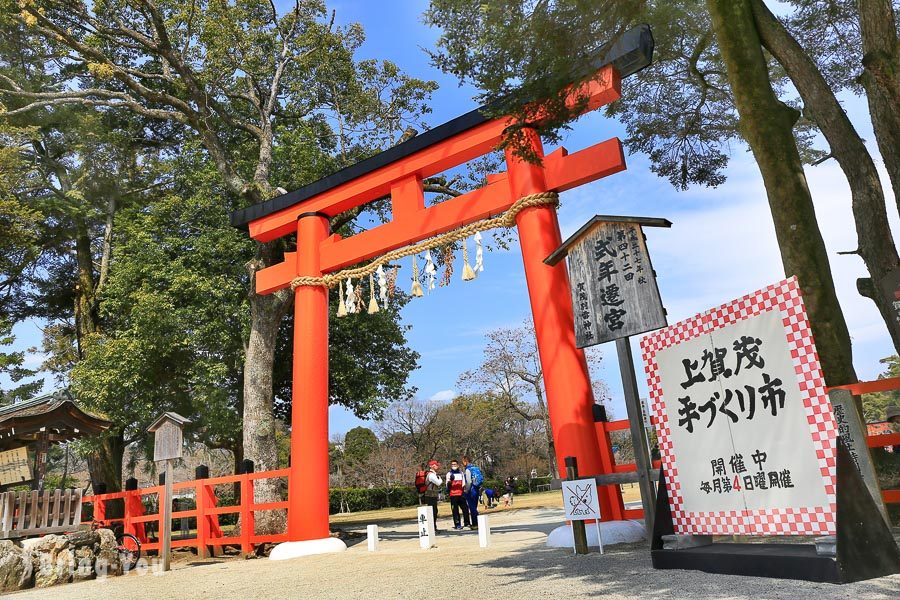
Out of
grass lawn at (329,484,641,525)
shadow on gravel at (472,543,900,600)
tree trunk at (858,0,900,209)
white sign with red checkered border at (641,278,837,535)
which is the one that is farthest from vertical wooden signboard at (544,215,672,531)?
grass lawn at (329,484,641,525)

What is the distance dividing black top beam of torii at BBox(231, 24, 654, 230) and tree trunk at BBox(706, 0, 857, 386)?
3.57ft

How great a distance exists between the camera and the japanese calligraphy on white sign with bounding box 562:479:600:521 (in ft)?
16.3

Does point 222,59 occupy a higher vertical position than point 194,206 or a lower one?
higher

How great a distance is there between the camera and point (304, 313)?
8781 mm

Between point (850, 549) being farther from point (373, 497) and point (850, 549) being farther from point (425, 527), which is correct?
point (373, 497)

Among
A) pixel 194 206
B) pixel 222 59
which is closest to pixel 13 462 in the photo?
pixel 194 206

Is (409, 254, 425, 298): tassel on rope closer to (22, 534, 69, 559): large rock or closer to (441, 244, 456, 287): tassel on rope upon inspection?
(441, 244, 456, 287): tassel on rope

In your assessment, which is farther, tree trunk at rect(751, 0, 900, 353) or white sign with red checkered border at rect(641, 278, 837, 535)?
tree trunk at rect(751, 0, 900, 353)

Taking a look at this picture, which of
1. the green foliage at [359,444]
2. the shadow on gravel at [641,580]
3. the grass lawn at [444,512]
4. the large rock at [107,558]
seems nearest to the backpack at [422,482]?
the large rock at [107,558]

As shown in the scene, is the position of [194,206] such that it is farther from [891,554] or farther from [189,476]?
[189,476]

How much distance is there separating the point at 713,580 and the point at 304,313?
6.79 m

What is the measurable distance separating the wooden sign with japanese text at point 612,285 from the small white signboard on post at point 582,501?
126 centimetres

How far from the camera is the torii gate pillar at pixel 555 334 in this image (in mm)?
6016

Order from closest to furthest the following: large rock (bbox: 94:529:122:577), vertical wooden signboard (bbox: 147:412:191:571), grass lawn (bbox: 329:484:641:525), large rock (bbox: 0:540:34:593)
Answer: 1. large rock (bbox: 0:540:34:593)
2. large rock (bbox: 94:529:122:577)
3. vertical wooden signboard (bbox: 147:412:191:571)
4. grass lawn (bbox: 329:484:641:525)
